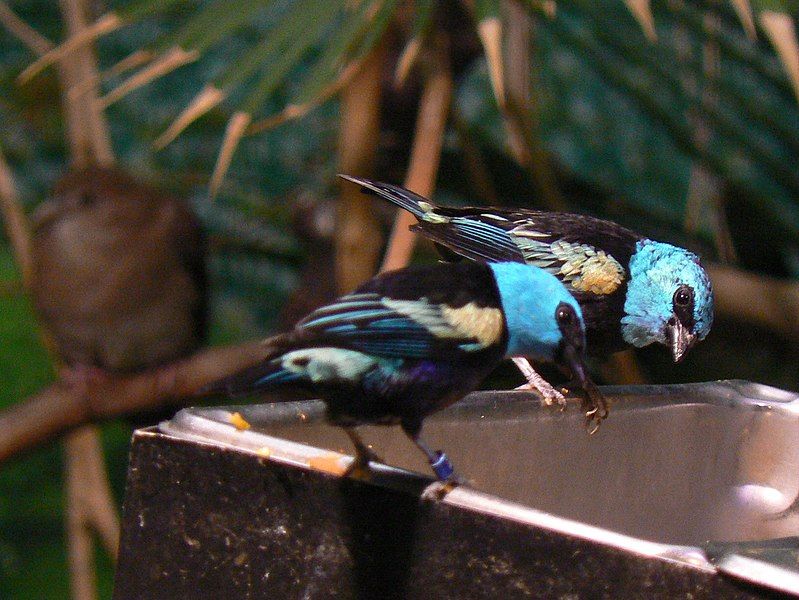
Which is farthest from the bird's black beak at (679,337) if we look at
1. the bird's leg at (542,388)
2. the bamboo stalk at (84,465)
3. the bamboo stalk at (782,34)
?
the bamboo stalk at (84,465)

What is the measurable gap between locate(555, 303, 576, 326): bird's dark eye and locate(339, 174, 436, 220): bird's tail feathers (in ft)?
1.12

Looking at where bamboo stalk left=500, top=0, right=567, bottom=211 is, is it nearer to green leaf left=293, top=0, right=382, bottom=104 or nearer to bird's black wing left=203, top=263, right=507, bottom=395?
green leaf left=293, top=0, right=382, bottom=104

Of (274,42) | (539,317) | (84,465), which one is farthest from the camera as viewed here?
(84,465)

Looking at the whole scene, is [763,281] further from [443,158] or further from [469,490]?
[469,490]

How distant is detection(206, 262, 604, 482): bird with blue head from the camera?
87 cm

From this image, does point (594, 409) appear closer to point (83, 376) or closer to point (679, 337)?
point (679, 337)

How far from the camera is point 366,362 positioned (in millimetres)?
882

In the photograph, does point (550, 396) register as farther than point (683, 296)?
No

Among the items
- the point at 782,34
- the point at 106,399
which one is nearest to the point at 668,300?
the point at 782,34

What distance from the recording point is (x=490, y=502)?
2.59ft

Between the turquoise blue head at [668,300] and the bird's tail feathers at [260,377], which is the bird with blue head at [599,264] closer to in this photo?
the turquoise blue head at [668,300]

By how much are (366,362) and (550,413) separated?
339 millimetres

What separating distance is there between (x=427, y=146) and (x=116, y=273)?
4.57 feet

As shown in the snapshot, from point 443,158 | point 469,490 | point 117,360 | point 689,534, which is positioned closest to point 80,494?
point 117,360
